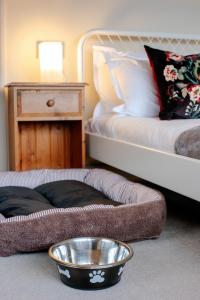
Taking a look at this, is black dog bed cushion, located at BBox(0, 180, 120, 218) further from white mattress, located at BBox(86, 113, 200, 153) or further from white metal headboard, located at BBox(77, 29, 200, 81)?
white metal headboard, located at BBox(77, 29, 200, 81)

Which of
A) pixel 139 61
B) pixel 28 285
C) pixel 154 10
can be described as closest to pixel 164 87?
pixel 139 61

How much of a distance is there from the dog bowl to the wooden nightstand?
1.12 m

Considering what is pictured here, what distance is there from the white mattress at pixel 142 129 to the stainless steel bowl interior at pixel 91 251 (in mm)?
594

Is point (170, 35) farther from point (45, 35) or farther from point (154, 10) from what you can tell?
point (45, 35)

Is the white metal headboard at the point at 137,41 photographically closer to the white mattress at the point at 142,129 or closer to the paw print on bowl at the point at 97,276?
the white mattress at the point at 142,129

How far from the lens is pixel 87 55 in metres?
3.05

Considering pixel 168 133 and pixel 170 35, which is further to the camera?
pixel 170 35

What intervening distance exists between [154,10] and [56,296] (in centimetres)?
231

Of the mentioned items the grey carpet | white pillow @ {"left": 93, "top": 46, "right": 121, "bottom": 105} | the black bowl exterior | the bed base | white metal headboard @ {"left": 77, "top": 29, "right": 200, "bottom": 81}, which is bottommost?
the grey carpet

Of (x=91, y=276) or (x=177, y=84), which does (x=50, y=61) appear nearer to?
(x=177, y=84)

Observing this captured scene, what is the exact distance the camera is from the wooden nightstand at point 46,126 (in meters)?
2.60

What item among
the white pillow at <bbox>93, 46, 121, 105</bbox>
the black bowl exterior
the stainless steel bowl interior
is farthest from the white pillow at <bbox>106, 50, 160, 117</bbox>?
the black bowl exterior

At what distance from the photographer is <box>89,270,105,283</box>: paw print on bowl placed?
140 cm

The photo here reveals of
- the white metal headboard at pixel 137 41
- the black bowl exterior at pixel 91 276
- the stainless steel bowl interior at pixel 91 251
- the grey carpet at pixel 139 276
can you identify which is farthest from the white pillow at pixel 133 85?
the black bowl exterior at pixel 91 276
